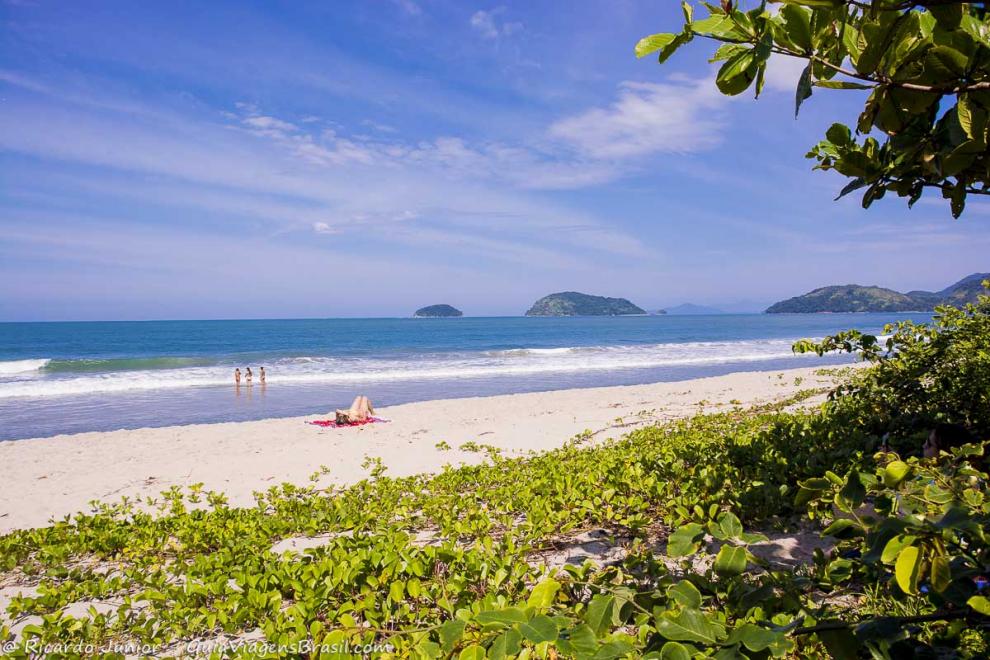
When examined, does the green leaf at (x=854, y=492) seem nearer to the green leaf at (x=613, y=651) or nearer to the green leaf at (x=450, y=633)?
the green leaf at (x=613, y=651)

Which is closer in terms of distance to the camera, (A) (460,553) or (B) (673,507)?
(A) (460,553)

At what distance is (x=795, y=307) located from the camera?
635ft

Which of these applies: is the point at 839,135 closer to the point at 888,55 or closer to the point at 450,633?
the point at 888,55

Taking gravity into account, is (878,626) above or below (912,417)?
above

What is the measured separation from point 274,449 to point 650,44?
38.1ft

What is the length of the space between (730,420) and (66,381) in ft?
103

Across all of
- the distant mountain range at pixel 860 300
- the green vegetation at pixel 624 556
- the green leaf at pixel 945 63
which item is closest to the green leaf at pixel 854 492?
the green vegetation at pixel 624 556

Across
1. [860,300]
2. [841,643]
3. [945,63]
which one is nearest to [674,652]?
[841,643]

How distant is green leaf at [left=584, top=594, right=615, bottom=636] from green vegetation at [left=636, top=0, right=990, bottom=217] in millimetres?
1316

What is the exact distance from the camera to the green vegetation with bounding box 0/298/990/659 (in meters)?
1.08

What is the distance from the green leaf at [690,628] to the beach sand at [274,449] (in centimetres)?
743

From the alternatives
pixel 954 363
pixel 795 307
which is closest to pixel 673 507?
pixel 954 363

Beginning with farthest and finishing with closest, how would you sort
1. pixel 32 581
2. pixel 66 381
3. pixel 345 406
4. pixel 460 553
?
1. pixel 66 381
2. pixel 345 406
3. pixel 32 581
4. pixel 460 553

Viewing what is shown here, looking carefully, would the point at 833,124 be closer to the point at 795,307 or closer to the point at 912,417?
the point at 912,417
